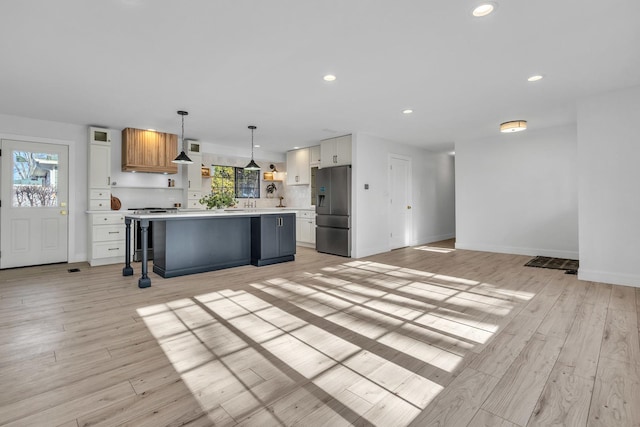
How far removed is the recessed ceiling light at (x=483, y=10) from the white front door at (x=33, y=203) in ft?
21.5

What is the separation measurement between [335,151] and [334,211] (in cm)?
130

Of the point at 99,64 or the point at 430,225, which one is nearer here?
the point at 99,64

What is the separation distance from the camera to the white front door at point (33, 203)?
16.6 ft

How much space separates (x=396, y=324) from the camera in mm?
2762

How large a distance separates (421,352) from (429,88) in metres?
3.11

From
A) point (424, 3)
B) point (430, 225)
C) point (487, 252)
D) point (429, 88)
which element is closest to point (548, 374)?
point (424, 3)

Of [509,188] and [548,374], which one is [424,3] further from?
[509,188]

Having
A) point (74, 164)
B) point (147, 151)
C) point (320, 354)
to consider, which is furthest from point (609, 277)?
point (74, 164)

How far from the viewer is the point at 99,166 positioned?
5672 millimetres

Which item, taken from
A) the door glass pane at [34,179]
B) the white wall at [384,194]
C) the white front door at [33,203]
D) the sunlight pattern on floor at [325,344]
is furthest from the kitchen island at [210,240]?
the door glass pane at [34,179]

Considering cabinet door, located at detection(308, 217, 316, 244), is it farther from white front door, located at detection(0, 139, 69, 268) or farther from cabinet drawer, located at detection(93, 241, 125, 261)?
white front door, located at detection(0, 139, 69, 268)

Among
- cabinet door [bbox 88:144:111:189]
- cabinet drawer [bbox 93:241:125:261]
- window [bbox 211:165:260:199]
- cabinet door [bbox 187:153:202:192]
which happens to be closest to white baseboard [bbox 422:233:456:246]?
window [bbox 211:165:260:199]

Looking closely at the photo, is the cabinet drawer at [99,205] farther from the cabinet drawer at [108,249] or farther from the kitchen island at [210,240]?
the kitchen island at [210,240]

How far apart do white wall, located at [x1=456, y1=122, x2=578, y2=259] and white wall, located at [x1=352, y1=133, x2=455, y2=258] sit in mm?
1043
